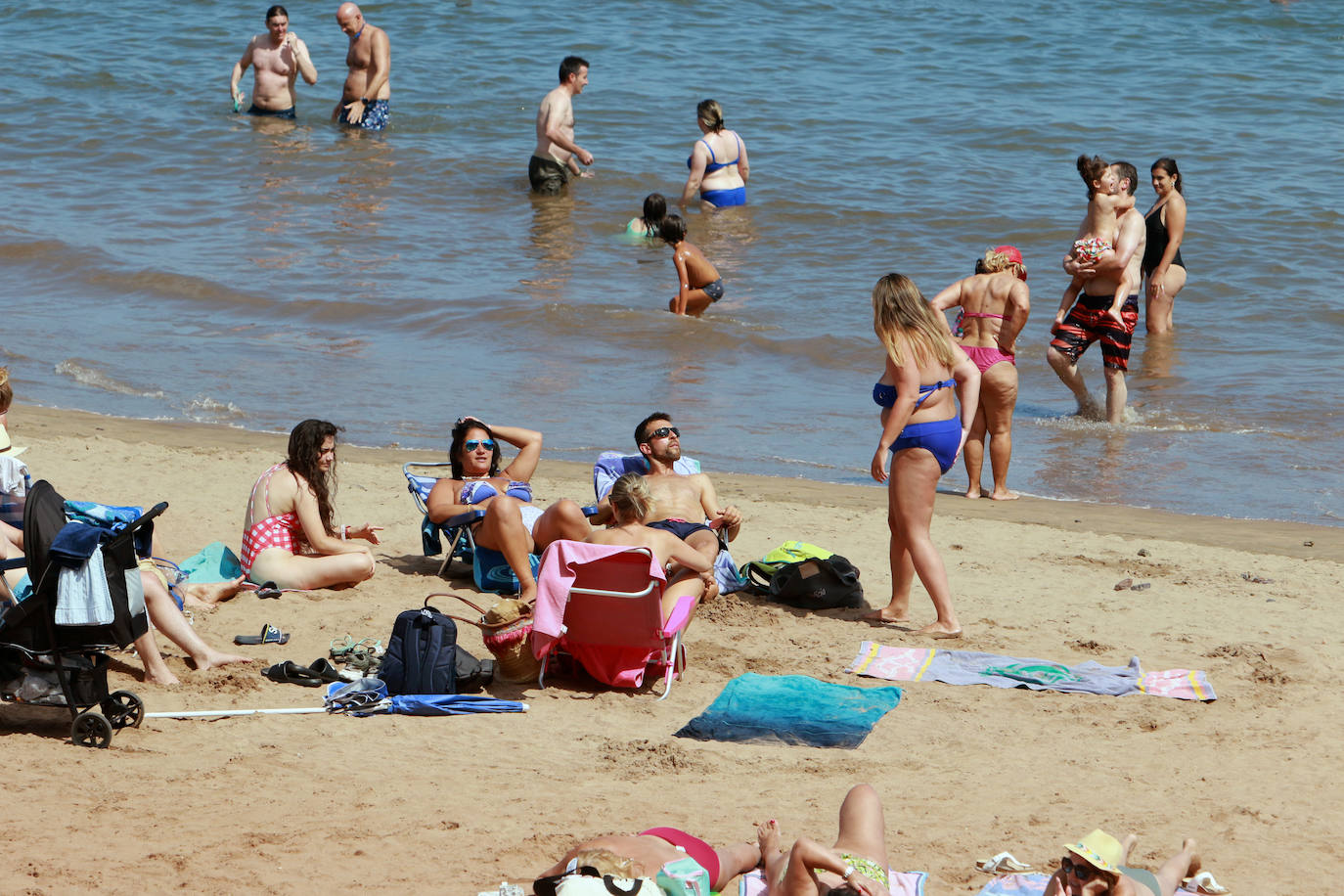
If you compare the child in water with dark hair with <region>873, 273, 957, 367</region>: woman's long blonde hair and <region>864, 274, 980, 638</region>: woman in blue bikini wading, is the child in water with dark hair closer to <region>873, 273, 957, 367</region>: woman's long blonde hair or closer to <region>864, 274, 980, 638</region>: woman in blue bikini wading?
<region>864, 274, 980, 638</region>: woman in blue bikini wading

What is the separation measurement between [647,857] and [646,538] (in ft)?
6.44

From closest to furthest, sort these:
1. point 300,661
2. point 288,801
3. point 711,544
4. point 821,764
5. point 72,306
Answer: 1. point 288,801
2. point 821,764
3. point 300,661
4. point 711,544
5. point 72,306

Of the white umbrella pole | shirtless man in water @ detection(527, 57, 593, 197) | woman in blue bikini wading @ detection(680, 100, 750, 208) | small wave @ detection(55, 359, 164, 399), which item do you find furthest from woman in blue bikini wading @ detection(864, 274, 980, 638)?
shirtless man in water @ detection(527, 57, 593, 197)

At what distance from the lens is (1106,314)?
8.82 metres

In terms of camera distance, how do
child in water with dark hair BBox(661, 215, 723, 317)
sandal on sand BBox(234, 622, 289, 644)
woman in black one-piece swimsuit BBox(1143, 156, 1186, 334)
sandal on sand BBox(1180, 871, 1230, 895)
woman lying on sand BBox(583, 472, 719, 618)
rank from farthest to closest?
child in water with dark hair BBox(661, 215, 723, 317)
woman in black one-piece swimsuit BBox(1143, 156, 1186, 334)
sandal on sand BBox(234, 622, 289, 644)
woman lying on sand BBox(583, 472, 719, 618)
sandal on sand BBox(1180, 871, 1230, 895)

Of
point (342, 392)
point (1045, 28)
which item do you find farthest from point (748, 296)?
point (1045, 28)

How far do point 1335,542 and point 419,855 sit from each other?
5205mm

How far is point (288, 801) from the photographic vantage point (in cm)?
404

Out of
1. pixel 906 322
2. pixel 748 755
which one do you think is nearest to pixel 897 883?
pixel 748 755

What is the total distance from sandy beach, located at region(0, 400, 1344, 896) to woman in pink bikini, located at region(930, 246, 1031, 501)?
36.2 inches

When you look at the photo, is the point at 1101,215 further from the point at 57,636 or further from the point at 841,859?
the point at 57,636

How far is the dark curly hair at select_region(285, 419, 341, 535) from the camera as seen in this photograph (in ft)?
19.3

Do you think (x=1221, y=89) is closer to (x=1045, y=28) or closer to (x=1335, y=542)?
(x=1045, y=28)

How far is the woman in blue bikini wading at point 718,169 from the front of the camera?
14.0 metres
